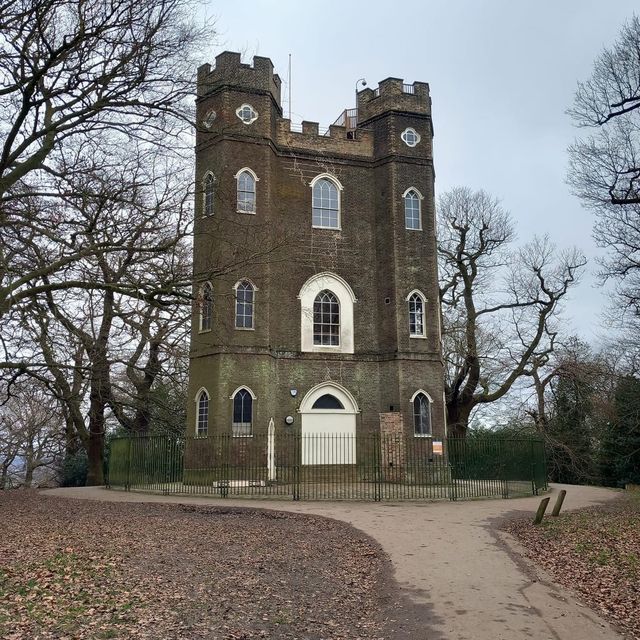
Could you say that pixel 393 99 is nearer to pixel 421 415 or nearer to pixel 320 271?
pixel 320 271

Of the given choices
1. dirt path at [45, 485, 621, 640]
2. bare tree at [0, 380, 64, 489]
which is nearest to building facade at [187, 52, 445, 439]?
dirt path at [45, 485, 621, 640]

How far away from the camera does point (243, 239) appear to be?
81.1ft

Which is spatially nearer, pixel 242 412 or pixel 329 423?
pixel 242 412

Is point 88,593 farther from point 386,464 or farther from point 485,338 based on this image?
point 485,338

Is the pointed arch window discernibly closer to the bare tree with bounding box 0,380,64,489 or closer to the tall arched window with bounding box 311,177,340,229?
the tall arched window with bounding box 311,177,340,229

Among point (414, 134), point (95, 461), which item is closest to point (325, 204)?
point (414, 134)

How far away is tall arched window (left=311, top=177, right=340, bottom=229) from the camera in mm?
27469

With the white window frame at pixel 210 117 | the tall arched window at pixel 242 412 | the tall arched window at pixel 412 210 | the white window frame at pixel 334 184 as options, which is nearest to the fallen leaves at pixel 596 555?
the tall arched window at pixel 242 412

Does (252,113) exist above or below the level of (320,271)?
above

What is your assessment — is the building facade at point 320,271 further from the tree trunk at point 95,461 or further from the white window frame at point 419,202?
the tree trunk at point 95,461

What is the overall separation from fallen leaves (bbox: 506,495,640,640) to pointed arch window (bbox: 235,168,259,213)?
15.6 metres

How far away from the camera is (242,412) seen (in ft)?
77.7

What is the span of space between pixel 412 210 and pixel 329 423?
31.7ft

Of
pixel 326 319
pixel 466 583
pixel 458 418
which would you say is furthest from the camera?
pixel 458 418
